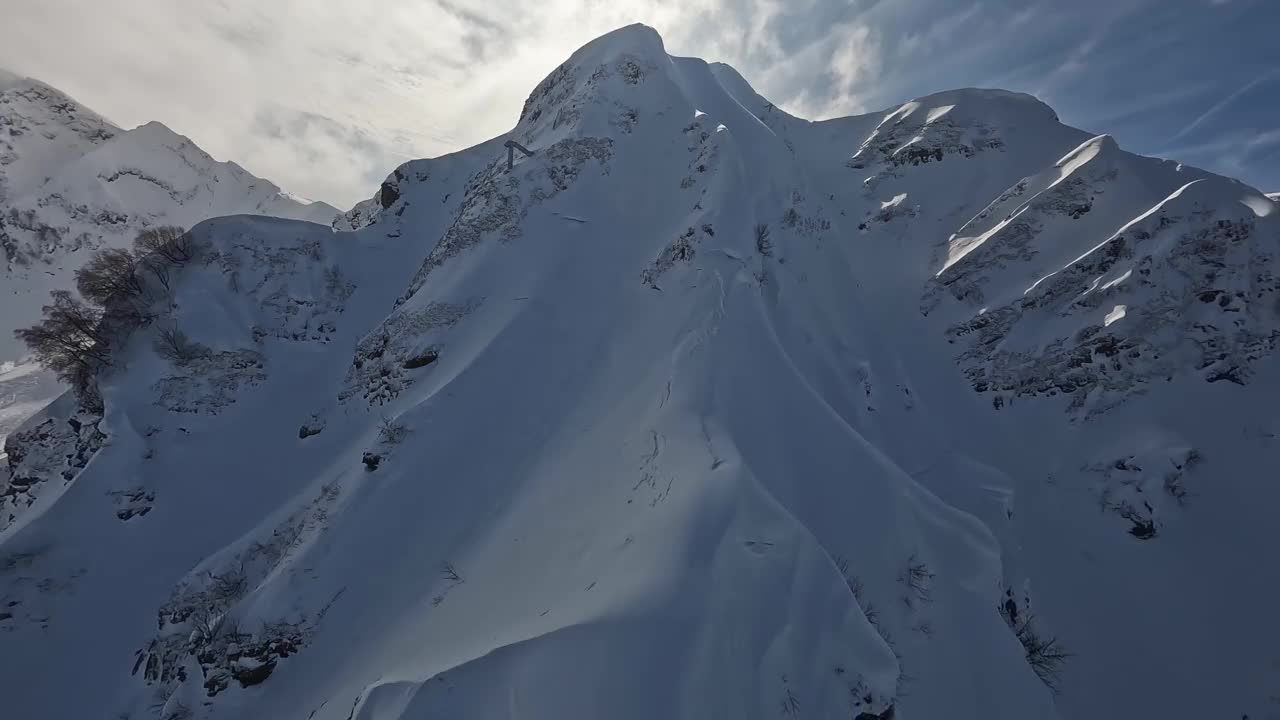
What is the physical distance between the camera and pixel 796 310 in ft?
54.1

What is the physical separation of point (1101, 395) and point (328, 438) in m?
26.6

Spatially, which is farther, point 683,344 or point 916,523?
point 683,344

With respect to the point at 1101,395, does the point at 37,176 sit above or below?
above

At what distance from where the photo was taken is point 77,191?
8475cm

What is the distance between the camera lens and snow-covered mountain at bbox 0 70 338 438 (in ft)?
248

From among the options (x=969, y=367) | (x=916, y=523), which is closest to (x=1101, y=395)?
(x=969, y=367)

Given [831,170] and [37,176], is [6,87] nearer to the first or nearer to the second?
[37,176]

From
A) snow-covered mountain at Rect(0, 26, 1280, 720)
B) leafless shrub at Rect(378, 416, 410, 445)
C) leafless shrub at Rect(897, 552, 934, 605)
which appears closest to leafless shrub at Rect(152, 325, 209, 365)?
snow-covered mountain at Rect(0, 26, 1280, 720)

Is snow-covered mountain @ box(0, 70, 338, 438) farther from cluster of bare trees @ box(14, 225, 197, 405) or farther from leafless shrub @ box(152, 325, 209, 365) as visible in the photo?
leafless shrub @ box(152, 325, 209, 365)

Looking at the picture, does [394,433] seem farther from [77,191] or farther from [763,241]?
[77,191]

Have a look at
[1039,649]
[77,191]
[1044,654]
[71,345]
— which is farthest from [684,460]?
[77,191]

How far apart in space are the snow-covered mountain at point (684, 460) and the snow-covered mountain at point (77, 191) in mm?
72191

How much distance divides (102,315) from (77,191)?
10476 centimetres

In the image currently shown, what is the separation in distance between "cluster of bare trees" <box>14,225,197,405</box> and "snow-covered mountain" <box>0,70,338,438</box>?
6327 centimetres
